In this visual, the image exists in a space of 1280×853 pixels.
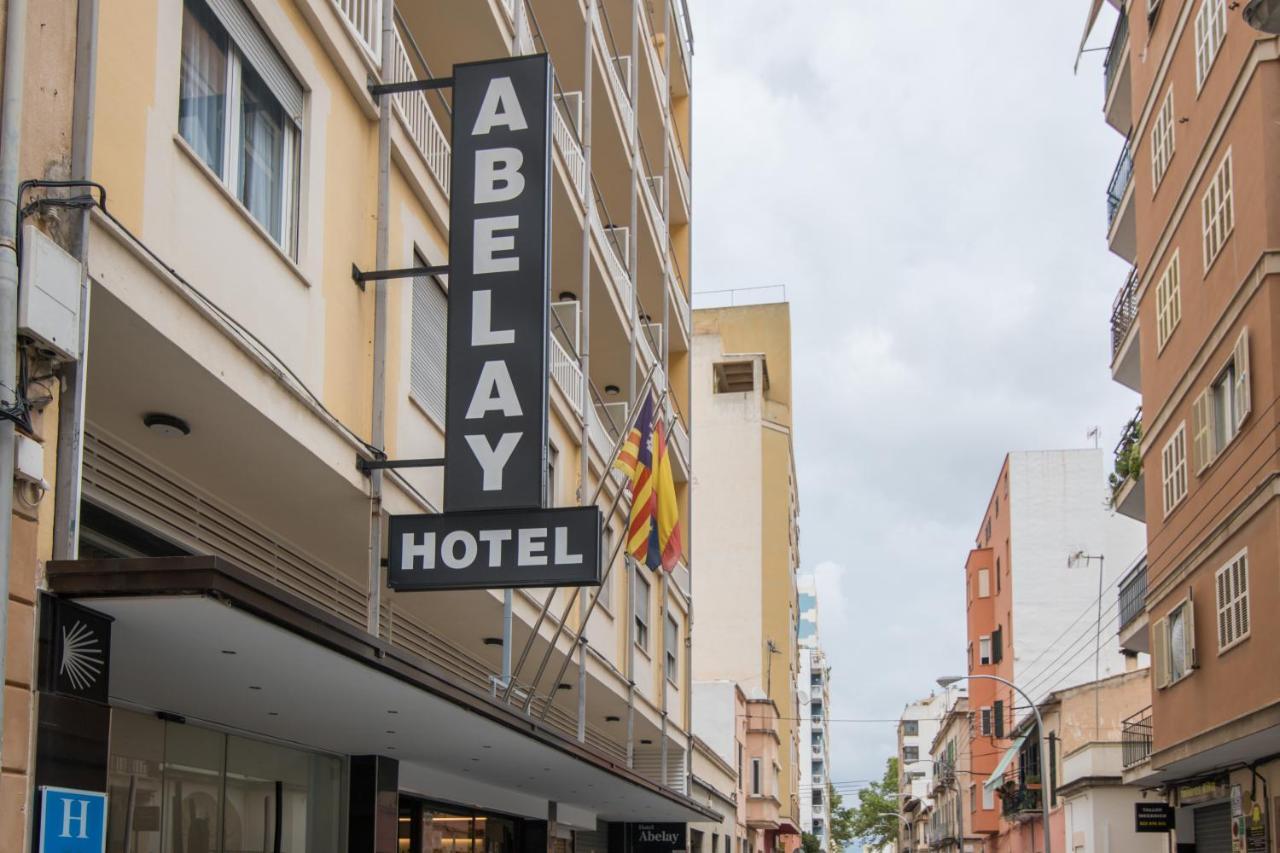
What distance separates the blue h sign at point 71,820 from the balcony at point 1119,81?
2628 centimetres

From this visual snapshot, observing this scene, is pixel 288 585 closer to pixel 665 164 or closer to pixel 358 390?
pixel 358 390

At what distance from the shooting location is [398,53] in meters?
14.0

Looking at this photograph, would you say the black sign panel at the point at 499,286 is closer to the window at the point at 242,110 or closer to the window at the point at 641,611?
the window at the point at 242,110

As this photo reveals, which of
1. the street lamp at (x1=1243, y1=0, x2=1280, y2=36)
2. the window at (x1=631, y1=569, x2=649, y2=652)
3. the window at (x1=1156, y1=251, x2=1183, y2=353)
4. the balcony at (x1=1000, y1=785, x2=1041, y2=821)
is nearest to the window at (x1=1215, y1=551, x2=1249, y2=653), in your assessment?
the window at (x1=1156, y1=251, x2=1183, y2=353)

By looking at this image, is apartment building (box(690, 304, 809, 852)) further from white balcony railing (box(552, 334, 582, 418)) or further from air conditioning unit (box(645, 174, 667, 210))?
white balcony railing (box(552, 334, 582, 418))

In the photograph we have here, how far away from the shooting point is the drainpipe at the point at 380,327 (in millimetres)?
12148

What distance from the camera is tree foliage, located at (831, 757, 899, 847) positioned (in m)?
136

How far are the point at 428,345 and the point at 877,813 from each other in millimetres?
127351

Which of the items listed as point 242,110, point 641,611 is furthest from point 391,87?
point 641,611

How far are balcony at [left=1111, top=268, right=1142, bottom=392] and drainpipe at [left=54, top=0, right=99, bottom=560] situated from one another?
2322 cm

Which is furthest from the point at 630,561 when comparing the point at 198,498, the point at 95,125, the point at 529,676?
the point at 95,125

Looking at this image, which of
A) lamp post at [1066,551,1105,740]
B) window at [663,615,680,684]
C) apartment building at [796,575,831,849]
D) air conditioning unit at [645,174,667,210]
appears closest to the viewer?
window at [663,615,680,684]

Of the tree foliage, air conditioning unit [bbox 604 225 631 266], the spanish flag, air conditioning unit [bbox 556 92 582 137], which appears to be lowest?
the tree foliage

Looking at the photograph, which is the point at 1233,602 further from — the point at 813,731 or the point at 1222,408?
the point at 813,731
